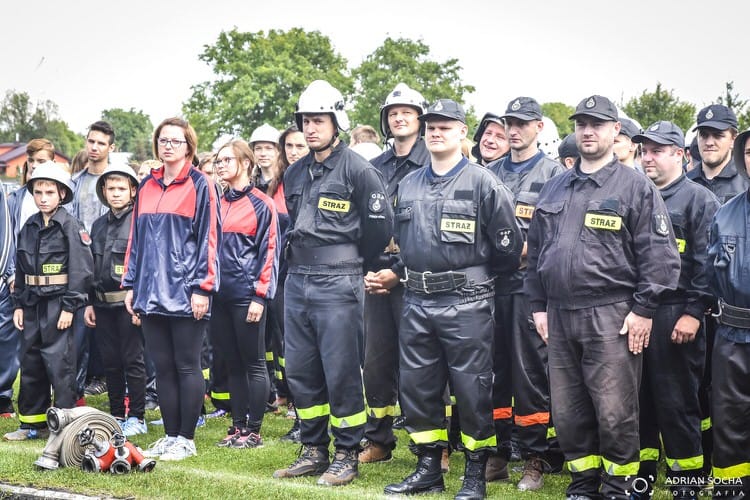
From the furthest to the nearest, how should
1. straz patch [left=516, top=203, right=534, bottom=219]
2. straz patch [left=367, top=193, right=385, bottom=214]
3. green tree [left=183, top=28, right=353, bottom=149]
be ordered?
green tree [left=183, top=28, right=353, bottom=149]
straz patch [left=516, top=203, right=534, bottom=219]
straz patch [left=367, top=193, right=385, bottom=214]

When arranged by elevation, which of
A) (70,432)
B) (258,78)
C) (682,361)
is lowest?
(70,432)

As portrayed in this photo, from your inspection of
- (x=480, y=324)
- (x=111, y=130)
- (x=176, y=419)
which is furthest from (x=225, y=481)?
(x=111, y=130)

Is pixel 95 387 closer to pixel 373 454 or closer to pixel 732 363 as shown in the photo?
pixel 373 454

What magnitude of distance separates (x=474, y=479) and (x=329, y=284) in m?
1.74

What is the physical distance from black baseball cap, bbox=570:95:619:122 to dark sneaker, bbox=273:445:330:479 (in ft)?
10.2

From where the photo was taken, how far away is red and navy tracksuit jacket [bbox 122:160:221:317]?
24.2 ft

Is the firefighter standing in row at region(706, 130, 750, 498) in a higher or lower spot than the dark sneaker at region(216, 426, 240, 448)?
higher

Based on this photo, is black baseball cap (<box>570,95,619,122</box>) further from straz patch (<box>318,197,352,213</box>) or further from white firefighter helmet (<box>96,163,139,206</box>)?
white firefighter helmet (<box>96,163,139,206</box>)

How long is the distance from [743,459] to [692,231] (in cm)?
158

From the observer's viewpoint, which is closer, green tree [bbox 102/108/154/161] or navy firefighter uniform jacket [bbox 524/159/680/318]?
navy firefighter uniform jacket [bbox 524/159/680/318]

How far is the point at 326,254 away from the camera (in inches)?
275

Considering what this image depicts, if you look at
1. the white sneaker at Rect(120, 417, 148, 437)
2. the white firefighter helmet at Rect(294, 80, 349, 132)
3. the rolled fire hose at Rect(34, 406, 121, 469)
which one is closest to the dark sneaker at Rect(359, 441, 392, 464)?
the rolled fire hose at Rect(34, 406, 121, 469)

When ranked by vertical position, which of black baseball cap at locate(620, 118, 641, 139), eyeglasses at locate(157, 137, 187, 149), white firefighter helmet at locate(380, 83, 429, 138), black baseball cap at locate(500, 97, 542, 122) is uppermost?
white firefighter helmet at locate(380, 83, 429, 138)

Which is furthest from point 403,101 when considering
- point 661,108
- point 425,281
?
point 661,108
